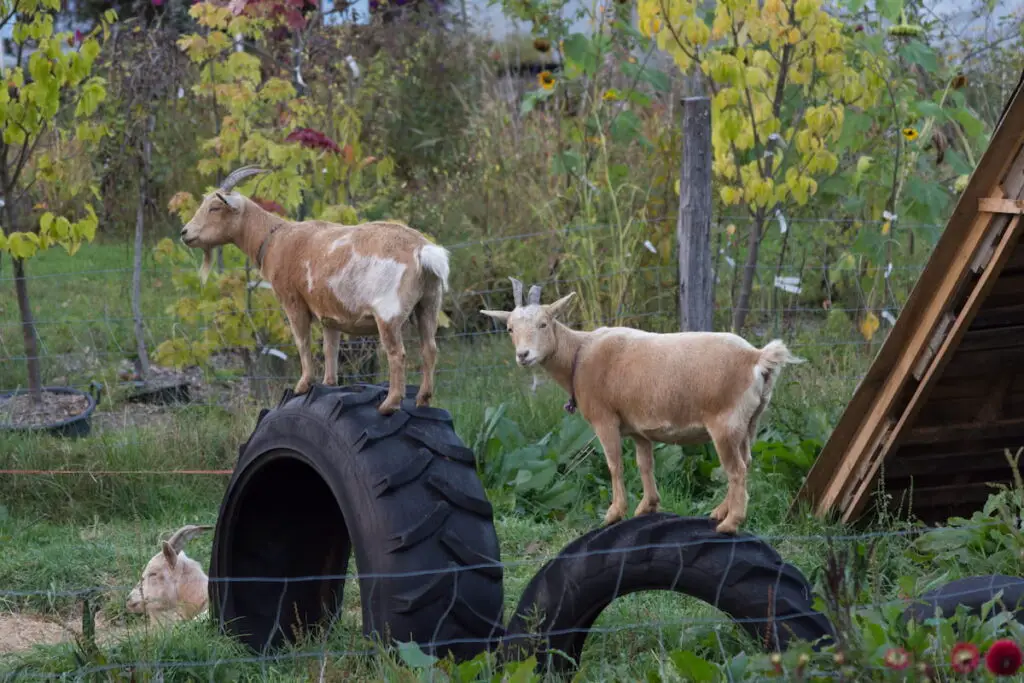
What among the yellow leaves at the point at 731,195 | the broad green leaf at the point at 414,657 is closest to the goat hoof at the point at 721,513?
the broad green leaf at the point at 414,657

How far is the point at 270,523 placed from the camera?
4711mm

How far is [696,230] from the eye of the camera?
6.71 metres

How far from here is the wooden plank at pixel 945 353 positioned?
4.34 metres

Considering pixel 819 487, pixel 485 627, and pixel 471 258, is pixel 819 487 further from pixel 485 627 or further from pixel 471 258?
pixel 471 258

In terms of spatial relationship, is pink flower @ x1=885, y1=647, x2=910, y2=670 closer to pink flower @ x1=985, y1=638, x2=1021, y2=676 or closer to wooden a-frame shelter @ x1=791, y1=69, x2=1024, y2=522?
pink flower @ x1=985, y1=638, x2=1021, y2=676

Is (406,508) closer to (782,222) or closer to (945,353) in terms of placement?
(945,353)

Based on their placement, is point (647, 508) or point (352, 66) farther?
point (352, 66)

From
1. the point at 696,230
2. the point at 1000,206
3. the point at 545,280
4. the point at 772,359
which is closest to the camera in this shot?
the point at 772,359

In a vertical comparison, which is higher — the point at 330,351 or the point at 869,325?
the point at 330,351

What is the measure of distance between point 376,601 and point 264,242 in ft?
3.82

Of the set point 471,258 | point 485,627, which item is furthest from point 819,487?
point 471,258

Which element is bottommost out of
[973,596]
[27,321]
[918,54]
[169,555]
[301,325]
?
[169,555]

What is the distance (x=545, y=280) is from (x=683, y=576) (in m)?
5.45

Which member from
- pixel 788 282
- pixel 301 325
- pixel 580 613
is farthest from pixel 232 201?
pixel 788 282
